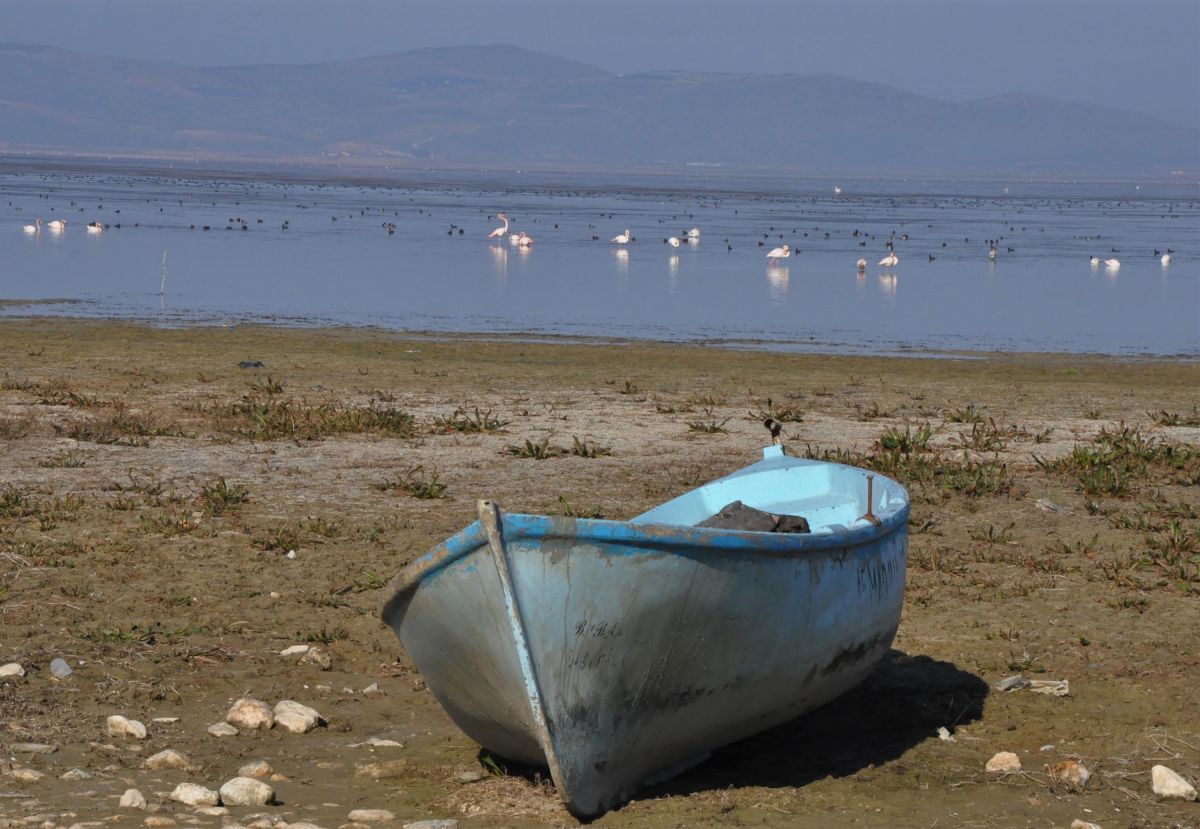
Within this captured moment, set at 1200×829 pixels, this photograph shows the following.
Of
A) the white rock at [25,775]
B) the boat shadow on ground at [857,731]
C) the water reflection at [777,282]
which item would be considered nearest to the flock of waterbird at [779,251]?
the water reflection at [777,282]

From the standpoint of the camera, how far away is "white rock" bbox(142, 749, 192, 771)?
25.6 feet

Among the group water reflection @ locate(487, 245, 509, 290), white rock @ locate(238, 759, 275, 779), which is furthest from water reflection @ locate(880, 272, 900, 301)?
white rock @ locate(238, 759, 275, 779)

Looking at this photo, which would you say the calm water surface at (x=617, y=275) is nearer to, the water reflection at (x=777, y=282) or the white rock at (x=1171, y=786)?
the water reflection at (x=777, y=282)

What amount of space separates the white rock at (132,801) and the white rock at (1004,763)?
13.1 ft

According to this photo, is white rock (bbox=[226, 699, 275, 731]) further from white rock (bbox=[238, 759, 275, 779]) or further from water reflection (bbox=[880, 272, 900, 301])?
water reflection (bbox=[880, 272, 900, 301])

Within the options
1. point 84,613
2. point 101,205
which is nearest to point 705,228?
point 101,205

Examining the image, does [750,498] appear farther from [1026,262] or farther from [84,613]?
[1026,262]

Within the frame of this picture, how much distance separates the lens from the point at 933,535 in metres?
12.3

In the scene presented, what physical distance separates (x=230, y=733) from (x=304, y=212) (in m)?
67.0

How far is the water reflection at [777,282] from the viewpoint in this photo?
123 feet

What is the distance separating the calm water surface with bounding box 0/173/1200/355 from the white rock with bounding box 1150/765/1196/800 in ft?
64.7

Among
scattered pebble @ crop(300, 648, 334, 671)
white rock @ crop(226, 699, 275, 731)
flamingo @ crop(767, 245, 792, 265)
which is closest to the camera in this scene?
white rock @ crop(226, 699, 275, 731)

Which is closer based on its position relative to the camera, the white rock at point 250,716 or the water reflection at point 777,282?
the white rock at point 250,716

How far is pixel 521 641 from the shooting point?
6719mm
